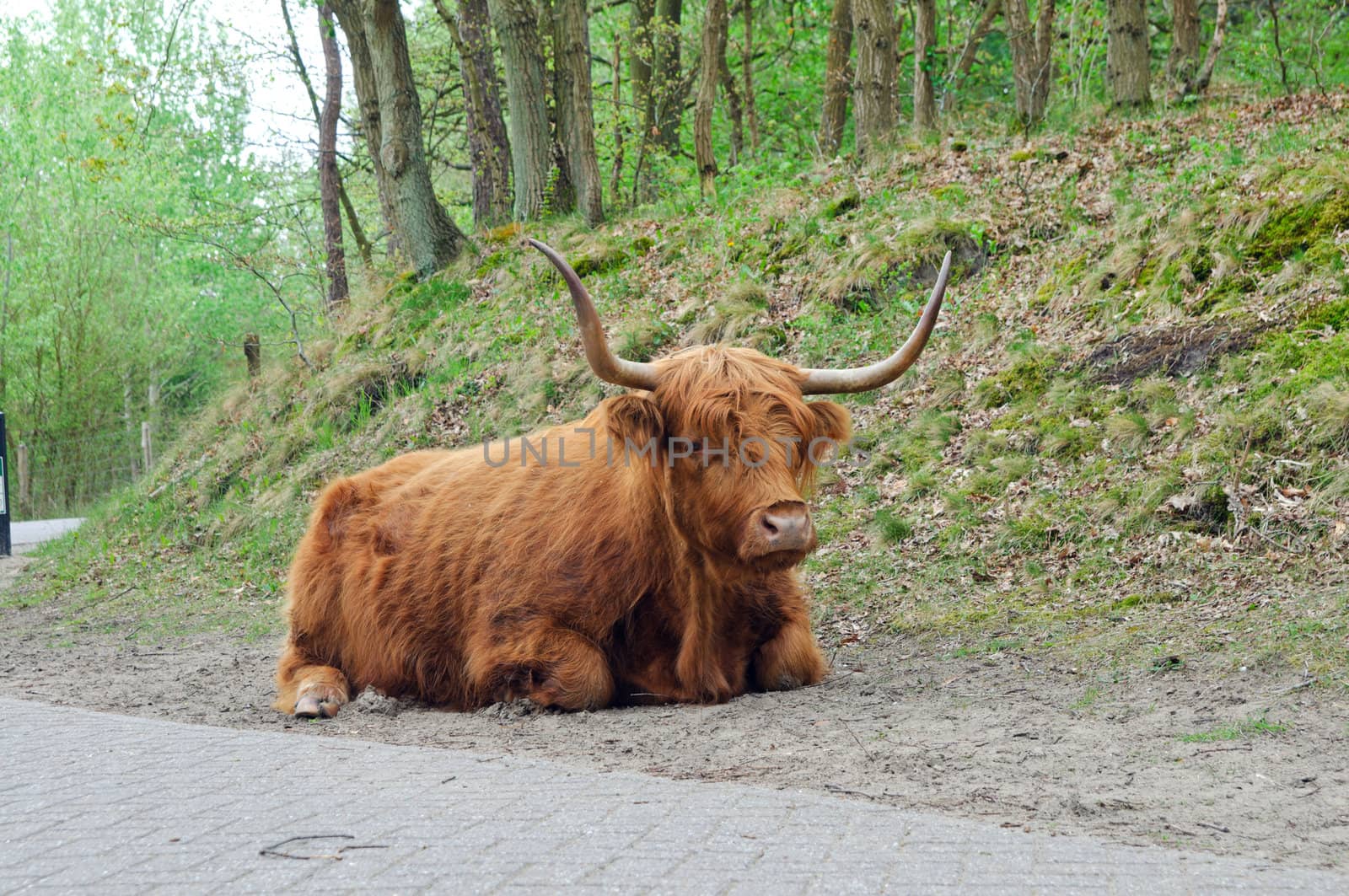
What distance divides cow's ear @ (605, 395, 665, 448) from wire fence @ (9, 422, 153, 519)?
2377 cm

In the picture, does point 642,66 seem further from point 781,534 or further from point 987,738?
point 987,738

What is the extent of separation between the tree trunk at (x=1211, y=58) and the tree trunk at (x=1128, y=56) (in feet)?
1.42

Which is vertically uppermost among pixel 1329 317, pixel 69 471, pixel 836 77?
pixel 836 77

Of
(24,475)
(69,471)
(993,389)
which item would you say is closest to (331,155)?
(24,475)

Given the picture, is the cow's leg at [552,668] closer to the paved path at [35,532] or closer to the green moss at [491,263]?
the green moss at [491,263]

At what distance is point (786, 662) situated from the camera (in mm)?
5453

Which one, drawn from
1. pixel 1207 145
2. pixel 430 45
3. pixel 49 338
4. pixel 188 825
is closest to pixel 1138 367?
pixel 1207 145

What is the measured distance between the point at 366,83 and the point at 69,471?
15289 mm

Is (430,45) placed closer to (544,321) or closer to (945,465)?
(544,321)

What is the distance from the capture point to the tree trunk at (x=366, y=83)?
15.8 m

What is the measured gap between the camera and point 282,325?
39438 mm

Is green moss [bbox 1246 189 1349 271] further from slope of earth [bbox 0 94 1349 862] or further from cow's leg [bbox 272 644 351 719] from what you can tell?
cow's leg [bbox 272 644 351 719]

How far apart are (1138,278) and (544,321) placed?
643cm

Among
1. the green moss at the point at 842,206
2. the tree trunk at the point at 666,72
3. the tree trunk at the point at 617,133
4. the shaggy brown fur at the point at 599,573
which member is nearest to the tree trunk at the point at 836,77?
the tree trunk at the point at 666,72
